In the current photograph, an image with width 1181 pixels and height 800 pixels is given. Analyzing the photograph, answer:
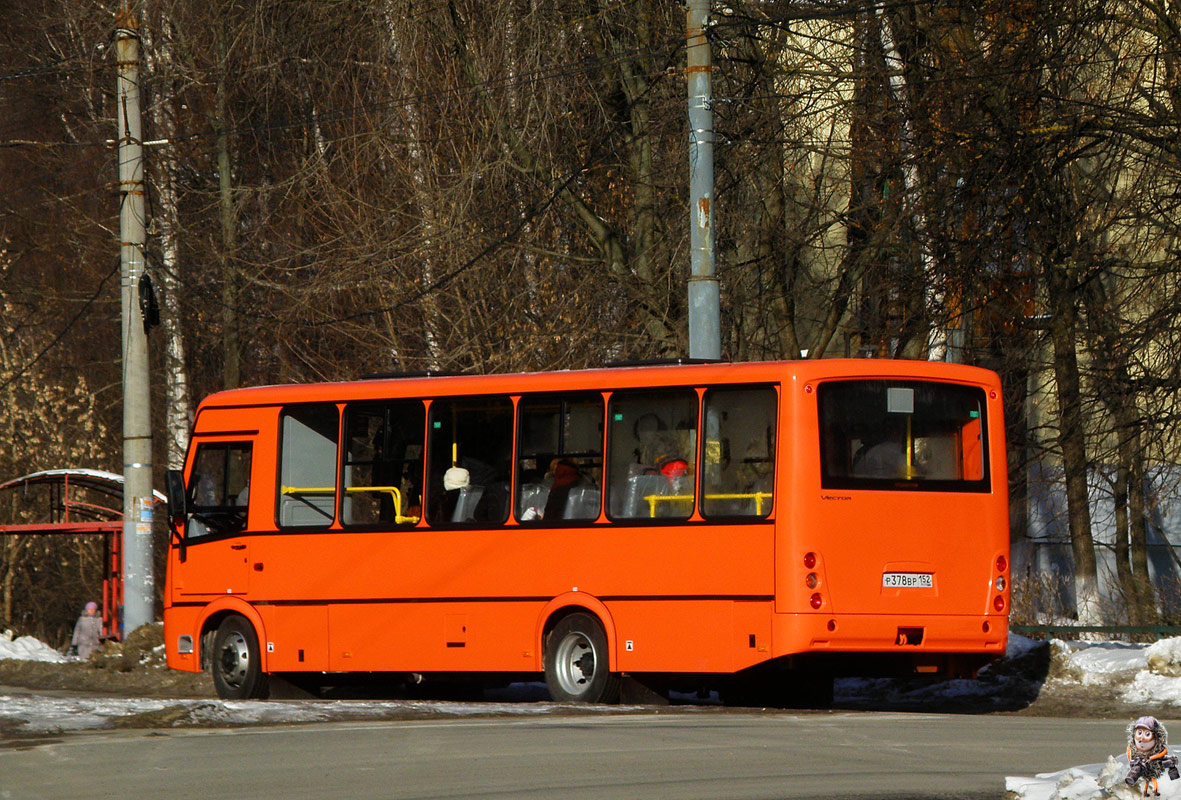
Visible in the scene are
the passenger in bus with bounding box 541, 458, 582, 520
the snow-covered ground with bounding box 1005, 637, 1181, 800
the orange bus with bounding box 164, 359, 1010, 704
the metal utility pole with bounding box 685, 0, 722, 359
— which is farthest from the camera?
the metal utility pole with bounding box 685, 0, 722, 359

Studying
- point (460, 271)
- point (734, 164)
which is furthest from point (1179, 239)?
point (460, 271)

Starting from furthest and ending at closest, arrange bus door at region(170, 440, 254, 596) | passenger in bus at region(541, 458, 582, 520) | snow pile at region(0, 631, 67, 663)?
1. snow pile at region(0, 631, 67, 663)
2. bus door at region(170, 440, 254, 596)
3. passenger in bus at region(541, 458, 582, 520)

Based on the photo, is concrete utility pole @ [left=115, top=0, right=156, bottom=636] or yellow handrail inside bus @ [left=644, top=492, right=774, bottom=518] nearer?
yellow handrail inside bus @ [left=644, top=492, right=774, bottom=518]

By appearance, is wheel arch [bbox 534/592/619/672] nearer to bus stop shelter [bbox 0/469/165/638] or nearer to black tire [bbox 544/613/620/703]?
black tire [bbox 544/613/620/703]

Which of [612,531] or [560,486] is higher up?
[560,486]

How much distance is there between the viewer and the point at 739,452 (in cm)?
1407

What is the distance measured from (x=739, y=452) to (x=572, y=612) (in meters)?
2.03

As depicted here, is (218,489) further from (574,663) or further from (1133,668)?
(1133,668)

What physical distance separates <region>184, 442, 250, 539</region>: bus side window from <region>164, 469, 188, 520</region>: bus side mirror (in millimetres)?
93

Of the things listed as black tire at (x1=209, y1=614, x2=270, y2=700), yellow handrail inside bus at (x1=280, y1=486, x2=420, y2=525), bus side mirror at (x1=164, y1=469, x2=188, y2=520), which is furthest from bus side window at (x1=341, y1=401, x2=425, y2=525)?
bus side mirror at (x1=164, y1=469, x2=188, y2=520)

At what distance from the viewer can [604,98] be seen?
24.5 m

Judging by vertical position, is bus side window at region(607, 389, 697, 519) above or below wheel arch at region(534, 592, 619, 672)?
above

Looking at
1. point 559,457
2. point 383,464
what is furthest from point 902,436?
point 383,464

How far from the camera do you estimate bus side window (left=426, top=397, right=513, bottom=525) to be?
50.5 feet
